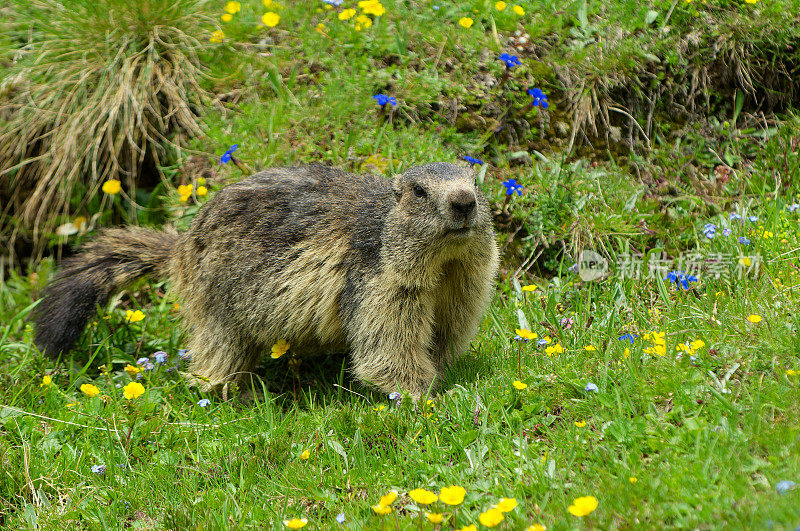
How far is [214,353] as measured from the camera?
5.04 meters

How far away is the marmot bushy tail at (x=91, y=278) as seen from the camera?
5195 mm

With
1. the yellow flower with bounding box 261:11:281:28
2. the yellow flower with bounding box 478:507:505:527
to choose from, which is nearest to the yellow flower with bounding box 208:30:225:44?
the yellow flower with bounding box 261:11:281:28

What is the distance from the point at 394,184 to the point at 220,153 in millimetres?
2318

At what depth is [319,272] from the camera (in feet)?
15.3

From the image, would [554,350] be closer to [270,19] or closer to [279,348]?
[279,348]

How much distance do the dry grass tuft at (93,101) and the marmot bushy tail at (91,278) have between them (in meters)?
1.28

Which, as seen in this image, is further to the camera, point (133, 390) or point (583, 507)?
point (133, 390)

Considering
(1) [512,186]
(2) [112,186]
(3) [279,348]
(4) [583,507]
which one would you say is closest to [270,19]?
(2) [112,186]

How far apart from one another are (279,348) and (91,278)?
146 cm

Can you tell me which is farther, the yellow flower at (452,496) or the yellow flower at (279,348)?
the yellow flower at (279,348)

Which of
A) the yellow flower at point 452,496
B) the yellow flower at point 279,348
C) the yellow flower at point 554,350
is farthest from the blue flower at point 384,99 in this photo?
the yellow flower at point 452,496

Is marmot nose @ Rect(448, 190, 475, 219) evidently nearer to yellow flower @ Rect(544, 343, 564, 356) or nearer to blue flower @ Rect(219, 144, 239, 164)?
yellow flower @ Rect(544, 343, 564, 356)

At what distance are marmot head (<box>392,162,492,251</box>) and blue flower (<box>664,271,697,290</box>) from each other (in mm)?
1255

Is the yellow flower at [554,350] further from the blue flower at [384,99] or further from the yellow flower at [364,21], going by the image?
the yellow flower at [364,21]
